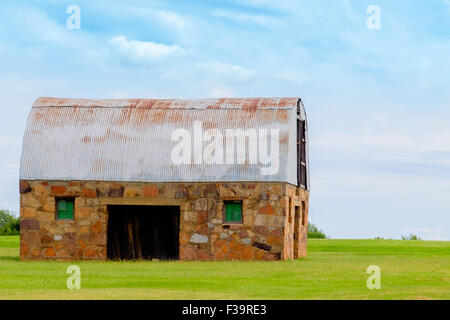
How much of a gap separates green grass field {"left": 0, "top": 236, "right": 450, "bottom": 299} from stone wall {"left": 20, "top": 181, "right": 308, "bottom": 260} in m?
1.38

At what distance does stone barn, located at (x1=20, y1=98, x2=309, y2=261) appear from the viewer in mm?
31688

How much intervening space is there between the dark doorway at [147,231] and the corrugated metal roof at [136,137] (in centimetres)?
186

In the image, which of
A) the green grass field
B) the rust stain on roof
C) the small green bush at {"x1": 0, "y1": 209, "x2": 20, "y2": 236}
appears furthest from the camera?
the small green bush at {"x1": 0, "y1": 209, "x2": 20, "y2": 236}

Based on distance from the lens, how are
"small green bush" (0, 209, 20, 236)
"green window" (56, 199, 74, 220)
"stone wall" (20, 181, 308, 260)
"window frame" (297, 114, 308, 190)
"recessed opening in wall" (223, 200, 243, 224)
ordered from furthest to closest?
"small green bush" (0, 209, 20, 236) < "window frame" (297, 114, 308, 190) < "green window" (56, 199, 74, 220) < "recessed opening in wall" (223, 200, 243, 224) < "stone wall" (20, 181, 308, 260)

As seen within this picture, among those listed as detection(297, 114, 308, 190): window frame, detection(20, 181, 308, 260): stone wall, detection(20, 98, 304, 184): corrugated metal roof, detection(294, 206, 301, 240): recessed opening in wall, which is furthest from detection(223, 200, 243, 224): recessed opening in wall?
detection(294, 206, 301, 240): recessed opening in wall

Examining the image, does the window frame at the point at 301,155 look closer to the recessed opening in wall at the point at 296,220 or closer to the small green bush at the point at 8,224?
the recessed opening in wall at the point at 296,220

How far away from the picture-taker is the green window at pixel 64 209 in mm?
32750

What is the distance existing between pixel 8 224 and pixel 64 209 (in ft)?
100

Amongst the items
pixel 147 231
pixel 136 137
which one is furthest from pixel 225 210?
pixel 136 137

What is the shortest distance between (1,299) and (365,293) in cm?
762

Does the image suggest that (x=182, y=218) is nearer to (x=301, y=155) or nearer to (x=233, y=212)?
(x=233, y=212)

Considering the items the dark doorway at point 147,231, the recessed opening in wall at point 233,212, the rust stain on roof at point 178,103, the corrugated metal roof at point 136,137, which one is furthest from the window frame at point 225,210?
the rust stain on roof at point 178,103

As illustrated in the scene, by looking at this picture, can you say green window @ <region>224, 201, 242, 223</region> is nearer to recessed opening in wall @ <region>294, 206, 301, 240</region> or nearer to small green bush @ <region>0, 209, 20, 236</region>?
recessed opening in wall @ <region>294, 206, 301, 240</region>
